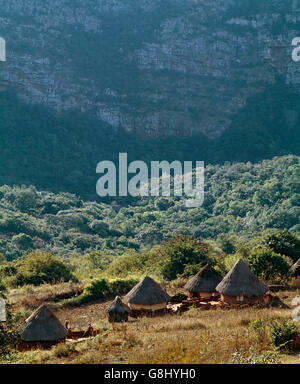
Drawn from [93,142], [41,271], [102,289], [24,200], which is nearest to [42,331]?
[102,289]

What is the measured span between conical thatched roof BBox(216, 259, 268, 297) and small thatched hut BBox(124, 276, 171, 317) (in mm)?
2013

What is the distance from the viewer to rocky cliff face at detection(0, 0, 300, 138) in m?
102

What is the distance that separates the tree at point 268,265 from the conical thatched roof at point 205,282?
257cm

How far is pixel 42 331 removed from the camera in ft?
44.7

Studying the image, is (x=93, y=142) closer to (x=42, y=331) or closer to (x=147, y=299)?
(x=147, y=299)

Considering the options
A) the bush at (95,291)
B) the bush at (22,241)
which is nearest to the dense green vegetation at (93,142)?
the bush at (22,241)

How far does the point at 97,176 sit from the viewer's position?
86.4m

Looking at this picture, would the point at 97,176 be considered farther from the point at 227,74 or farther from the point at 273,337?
the point at 273,337

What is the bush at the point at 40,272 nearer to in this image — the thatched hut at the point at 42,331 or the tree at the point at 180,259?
the tree at the point at 180,259

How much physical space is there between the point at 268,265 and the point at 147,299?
6177mm

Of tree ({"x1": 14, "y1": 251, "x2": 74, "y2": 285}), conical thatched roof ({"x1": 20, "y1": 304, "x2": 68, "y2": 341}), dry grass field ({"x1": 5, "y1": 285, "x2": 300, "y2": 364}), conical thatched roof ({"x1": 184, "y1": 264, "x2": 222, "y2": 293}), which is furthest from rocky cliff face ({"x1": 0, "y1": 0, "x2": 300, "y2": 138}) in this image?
dry grass field ({"x1": 5, "y1": 285, "x2": 300, "y2": 364})

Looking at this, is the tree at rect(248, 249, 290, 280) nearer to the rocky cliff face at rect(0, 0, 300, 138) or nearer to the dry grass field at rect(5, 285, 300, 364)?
the dry grass field at rect(5, 285, 300, 364)
